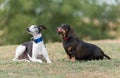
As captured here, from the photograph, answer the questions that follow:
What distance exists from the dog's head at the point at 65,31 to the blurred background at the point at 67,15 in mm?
31322

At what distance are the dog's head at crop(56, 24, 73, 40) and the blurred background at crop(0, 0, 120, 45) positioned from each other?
31.3m

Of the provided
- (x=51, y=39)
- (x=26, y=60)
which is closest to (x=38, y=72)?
(x=26, y=60)

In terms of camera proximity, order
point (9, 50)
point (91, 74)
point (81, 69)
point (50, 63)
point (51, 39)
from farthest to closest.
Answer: point (51, 39) < point (9, 50) < point (50, 63) < point (81, 69) < point (91, 74)

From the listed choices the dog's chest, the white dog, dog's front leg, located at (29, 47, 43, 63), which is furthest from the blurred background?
the dog's chest

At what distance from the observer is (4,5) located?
47375 millimetres

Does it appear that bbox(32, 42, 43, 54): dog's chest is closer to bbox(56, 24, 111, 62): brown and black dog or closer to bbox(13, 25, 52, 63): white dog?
bbox(13, 25, 52, 63): white dog

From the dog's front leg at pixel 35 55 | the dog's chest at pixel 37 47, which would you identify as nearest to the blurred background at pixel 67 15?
the dog's front leg at pixel 35 55

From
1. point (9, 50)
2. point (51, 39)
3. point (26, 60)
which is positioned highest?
point (26, 60)

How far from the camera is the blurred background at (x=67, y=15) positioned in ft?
147

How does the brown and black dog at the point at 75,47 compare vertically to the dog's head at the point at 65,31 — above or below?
below

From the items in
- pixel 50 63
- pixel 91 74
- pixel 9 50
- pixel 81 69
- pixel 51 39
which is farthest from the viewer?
pixel 51 39

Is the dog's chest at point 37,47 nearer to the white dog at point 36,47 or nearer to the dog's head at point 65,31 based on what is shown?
the white dog at point 36,47

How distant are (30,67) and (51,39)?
31.5 m

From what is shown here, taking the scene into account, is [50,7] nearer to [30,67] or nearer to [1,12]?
[1,12]
